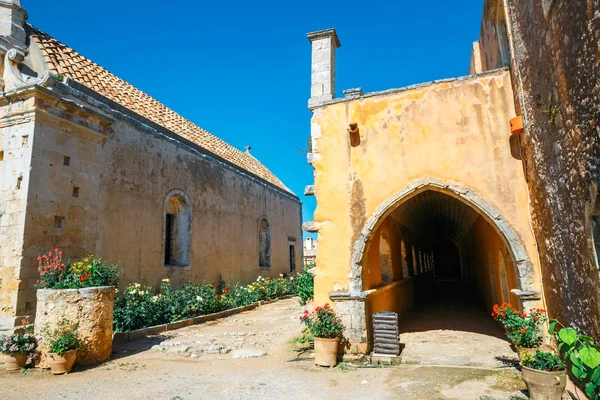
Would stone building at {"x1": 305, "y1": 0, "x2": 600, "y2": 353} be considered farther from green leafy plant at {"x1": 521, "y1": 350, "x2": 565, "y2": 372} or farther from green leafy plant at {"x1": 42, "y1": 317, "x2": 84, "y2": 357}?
green leafy plant at {"x1": 42, "y1": 317, "x2": 84, "y2": 357}

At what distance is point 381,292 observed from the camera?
8422 mm

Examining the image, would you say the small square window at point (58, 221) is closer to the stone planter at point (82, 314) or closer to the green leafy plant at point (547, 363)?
the stone planter at point (82, 314)

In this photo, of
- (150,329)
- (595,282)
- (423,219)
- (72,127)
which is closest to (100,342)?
(150,329)

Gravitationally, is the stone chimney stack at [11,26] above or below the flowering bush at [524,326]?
above

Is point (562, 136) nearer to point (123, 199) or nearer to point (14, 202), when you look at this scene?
point (14, 202)

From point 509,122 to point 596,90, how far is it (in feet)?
10.0

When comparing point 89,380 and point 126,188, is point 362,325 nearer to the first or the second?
point 89,380

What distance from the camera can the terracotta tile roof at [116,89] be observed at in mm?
10445

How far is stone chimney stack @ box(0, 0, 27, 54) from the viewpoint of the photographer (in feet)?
30.6

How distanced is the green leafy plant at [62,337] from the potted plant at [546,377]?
6761mm

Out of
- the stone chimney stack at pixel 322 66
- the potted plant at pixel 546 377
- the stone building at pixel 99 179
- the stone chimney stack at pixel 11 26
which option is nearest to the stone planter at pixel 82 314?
the stone building at pixel 99 179

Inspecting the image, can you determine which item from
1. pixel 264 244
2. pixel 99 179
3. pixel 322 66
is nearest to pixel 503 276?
pixel 322 66

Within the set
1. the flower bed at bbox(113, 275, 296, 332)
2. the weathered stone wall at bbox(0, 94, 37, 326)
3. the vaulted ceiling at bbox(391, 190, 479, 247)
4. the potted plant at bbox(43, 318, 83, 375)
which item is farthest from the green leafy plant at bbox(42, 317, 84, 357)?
the vaulted ceiling at bbox(391, 190, 479, 247)

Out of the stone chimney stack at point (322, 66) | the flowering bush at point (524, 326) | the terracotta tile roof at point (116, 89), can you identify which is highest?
the terracotta tile roof at point (116, 89)
